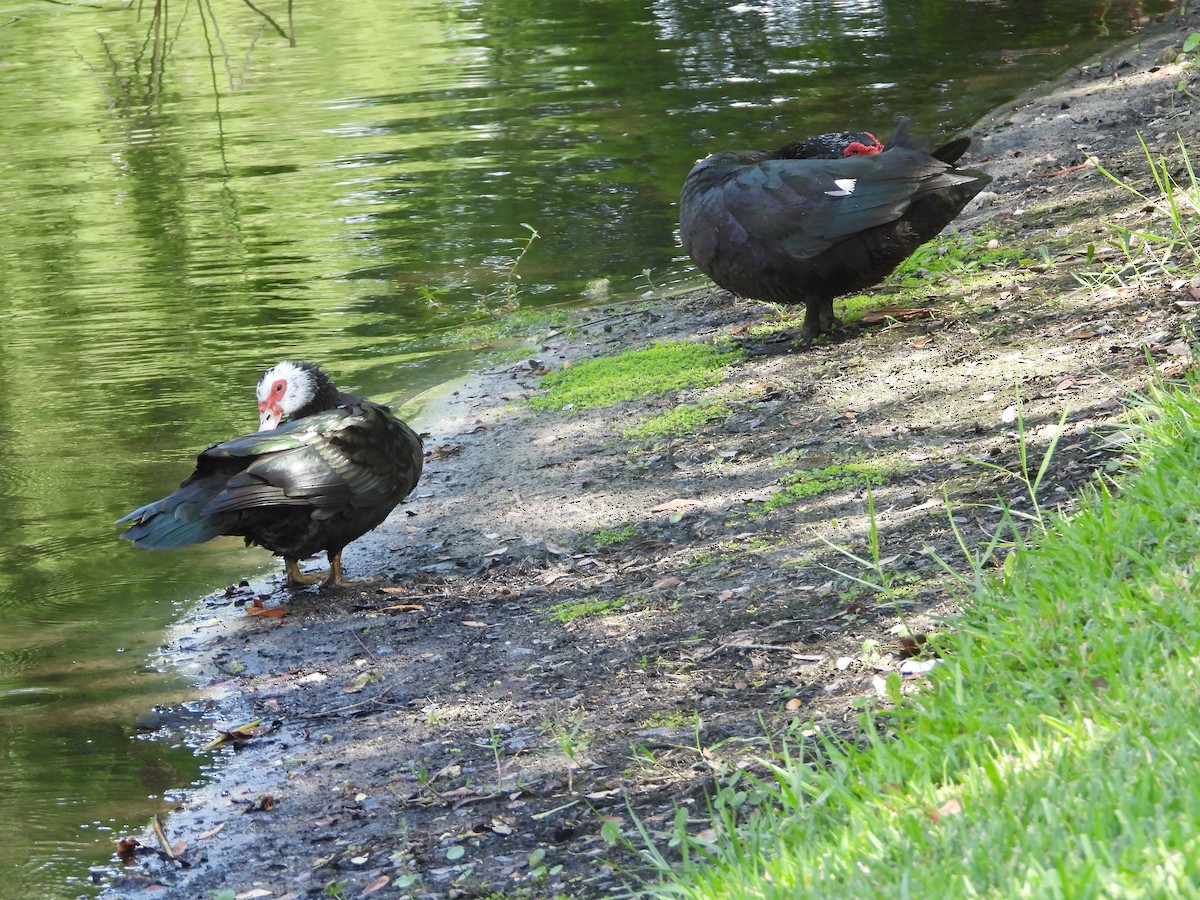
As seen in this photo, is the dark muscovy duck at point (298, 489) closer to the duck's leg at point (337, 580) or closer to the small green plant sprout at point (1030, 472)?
the duck's leg at point (337, 580)

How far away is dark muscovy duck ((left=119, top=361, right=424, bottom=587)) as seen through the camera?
5.47 m

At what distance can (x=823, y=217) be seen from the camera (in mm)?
6680

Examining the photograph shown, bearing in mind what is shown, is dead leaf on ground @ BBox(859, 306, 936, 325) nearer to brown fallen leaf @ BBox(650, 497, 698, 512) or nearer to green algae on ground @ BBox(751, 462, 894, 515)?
green algae on ground @ BBox(751, 462, 894, 515)

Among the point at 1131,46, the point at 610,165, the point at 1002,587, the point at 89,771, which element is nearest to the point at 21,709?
the point at 89,771

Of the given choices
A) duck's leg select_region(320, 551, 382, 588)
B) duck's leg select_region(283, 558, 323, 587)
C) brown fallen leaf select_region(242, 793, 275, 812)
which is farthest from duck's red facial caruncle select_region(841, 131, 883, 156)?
brown fallen leaf select_region(242, 793, 275, 812)

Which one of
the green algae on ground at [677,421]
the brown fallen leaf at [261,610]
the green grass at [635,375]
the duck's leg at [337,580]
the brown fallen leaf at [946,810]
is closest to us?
the brown fallen leaf at [946,810]

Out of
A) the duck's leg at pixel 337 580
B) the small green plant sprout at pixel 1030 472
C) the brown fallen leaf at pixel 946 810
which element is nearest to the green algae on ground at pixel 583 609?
the duck's leg at pixel 337 580

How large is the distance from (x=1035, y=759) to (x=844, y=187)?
4.38 metres

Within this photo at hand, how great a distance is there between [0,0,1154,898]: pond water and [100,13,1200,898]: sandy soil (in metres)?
0.55

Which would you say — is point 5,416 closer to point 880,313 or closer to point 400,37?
point 880,313

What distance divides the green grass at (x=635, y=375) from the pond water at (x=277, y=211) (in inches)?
48.8

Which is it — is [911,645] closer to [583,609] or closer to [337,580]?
[583,609]

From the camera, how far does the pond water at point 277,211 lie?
555 cm

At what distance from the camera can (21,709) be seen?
16.9 feet
